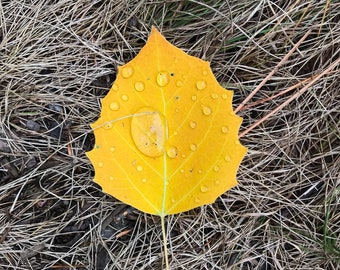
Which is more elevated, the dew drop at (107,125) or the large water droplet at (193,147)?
the dew drop at (107,125)

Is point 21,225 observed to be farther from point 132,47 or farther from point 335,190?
point 335,190

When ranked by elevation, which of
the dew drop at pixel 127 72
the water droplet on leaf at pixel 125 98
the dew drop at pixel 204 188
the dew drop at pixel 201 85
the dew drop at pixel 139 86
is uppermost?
the dew drop at pixel 127 72

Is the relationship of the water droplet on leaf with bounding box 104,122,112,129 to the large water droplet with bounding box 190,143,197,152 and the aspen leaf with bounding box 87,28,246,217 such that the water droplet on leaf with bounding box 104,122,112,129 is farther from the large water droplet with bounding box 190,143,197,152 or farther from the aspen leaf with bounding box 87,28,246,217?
the large water droplet with bounding box 190,143,197,152

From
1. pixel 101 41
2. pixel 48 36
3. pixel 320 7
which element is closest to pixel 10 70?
pixel 48 36

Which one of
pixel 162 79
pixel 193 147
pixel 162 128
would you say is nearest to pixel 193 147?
pixel 193 147

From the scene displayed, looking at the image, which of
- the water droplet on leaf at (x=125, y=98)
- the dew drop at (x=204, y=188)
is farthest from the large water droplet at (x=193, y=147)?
the water droplet on leaf at (x=125, y=98)

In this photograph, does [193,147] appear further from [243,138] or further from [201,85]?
[243,138]

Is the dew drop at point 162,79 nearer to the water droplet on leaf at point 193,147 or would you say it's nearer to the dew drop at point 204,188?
the water droplet on leaf at point 193,147
